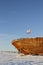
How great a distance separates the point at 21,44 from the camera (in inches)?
1409

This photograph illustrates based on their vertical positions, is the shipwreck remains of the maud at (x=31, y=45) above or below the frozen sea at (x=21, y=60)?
above

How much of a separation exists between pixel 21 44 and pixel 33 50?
7.39 feet

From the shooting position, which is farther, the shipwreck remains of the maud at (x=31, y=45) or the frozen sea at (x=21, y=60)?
the shipwreck remains of the maud at (x=31, y=45)

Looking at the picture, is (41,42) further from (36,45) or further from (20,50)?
(20,50)

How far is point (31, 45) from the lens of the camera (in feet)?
114

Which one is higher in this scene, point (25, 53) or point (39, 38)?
point (39, 38)

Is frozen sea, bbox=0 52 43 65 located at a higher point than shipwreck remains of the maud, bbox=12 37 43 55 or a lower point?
lower

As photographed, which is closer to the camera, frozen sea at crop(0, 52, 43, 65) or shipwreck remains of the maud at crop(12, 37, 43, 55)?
frozen sea at crop(0, 52, 43, 65)

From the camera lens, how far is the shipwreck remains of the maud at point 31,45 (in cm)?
3444

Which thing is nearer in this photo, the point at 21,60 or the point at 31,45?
the point at 21,60

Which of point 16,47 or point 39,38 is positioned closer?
point 39,38

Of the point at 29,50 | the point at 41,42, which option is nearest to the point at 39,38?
the point at 41,42

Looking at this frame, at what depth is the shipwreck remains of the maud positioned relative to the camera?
34.4 m

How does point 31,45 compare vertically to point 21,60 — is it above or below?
above
